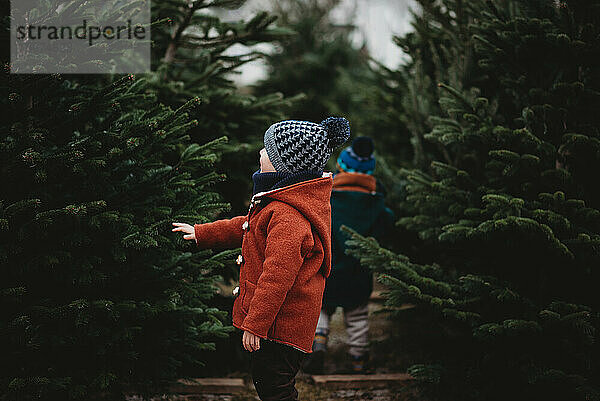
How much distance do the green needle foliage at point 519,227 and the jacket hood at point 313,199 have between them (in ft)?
2.78

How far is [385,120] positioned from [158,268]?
12.1ft

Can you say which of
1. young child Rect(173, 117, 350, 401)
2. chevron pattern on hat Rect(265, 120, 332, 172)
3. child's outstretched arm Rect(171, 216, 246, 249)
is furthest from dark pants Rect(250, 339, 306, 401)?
chevron pattern on hat Rect(265, 120, 332, 172)

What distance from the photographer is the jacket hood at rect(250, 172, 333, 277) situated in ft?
8.09

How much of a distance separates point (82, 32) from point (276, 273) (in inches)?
74.9

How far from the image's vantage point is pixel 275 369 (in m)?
2.53

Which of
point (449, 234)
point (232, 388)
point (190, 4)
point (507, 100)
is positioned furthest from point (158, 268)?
point (507, 100)

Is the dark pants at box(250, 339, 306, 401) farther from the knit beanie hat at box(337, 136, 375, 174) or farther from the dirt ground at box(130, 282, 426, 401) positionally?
the knit beanie hat at box(337, 136, 375, 174)

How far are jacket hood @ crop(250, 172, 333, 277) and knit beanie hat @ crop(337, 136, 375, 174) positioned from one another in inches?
75.1

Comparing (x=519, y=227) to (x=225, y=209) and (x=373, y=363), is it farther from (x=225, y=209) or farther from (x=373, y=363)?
(x=373, y=363)

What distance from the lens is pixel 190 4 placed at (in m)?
4.06

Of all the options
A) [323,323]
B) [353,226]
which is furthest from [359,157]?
[323,323]

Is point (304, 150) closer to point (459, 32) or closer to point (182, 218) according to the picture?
point (182, 218)

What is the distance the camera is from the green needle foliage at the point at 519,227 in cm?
302

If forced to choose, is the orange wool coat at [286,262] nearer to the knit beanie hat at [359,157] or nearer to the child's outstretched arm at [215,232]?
the child's outstretched arm at [215,232]
